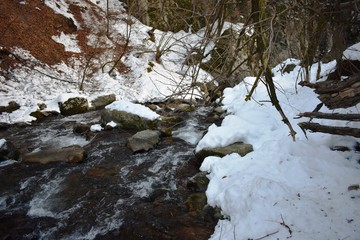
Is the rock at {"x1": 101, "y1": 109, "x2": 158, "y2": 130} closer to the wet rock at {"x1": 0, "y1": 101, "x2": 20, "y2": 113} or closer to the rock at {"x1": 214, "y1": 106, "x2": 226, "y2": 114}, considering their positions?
the rock at {"x1": 214, "y1": 106, "x2": 226, "y2": 114}

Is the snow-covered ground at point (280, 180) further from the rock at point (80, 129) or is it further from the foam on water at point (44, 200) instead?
the rock at point (80, 129)

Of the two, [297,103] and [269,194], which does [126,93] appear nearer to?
[297,103]

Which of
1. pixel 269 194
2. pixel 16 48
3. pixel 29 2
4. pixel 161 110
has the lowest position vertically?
pixel 161 110

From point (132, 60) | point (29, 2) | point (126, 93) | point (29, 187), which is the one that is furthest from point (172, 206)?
point (29, 2)

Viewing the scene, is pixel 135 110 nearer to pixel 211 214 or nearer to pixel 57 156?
pixel 57 156

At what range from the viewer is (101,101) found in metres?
10.7

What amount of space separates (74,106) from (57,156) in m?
3.88

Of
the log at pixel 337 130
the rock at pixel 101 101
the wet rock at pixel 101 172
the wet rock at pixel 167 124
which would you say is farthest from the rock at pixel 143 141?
the log at pixel 337 130

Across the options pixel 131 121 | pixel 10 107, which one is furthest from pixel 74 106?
pixel 131 121

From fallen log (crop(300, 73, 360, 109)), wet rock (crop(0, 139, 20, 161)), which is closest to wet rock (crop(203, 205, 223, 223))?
fallen log (crop(300, 73, 360, 109))

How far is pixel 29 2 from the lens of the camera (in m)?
13.5

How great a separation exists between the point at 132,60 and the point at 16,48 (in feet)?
17.2

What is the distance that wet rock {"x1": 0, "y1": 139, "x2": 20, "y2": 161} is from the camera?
5.87 meters

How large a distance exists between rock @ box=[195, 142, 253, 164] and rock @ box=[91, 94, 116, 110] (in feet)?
20.1
